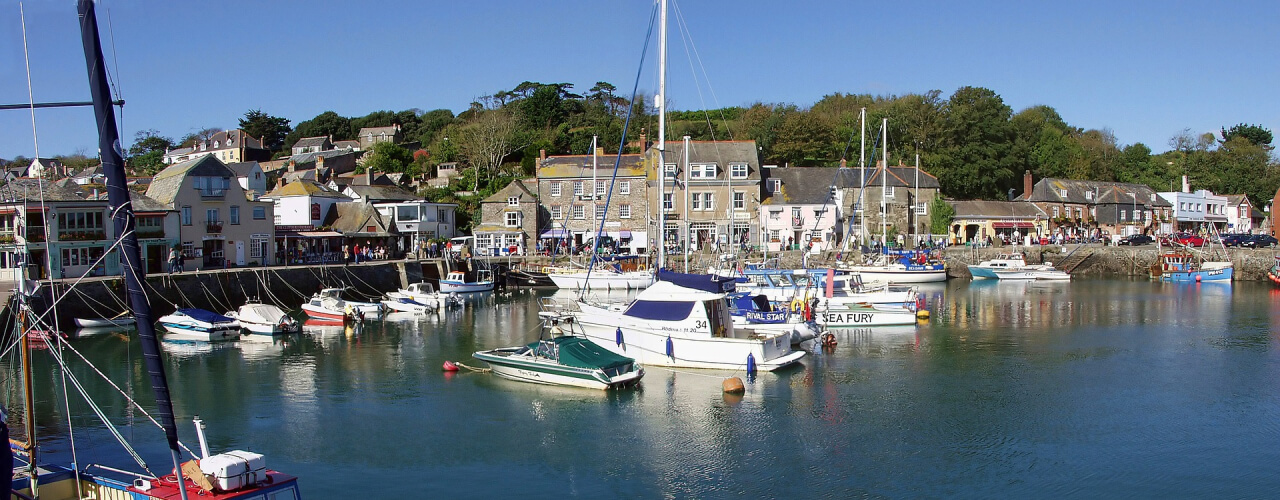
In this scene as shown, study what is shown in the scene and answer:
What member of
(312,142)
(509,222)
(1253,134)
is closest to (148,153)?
(312,142)

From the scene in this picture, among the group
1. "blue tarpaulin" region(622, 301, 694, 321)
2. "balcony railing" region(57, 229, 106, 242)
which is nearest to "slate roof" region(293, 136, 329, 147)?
"balcony railing" region(57, 229, 106, 242)

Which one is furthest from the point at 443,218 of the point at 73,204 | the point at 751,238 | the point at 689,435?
the point at 689,435

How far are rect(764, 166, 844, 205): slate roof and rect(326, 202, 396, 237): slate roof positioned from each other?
1112 inches

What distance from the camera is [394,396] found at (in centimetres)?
2388

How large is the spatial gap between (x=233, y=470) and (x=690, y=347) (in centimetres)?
1597

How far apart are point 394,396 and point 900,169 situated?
5549 centimetres

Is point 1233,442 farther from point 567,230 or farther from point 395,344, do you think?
point 567,230

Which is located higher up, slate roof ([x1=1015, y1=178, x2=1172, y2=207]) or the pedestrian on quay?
slate roof ([x1=1015, y1=178, x2=1172, y2=207])

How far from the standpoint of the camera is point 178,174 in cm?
4706

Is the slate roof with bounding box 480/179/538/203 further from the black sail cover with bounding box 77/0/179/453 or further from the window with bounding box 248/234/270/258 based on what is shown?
the black sail cover with bounding box 77/0/179/453

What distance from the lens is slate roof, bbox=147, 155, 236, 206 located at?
46156 mm

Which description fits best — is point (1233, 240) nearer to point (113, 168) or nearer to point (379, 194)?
point (379, 194)

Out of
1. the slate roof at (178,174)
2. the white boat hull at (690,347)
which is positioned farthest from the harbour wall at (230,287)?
the white boat hull at (690,347)

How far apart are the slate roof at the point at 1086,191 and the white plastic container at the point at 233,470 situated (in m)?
78.1
